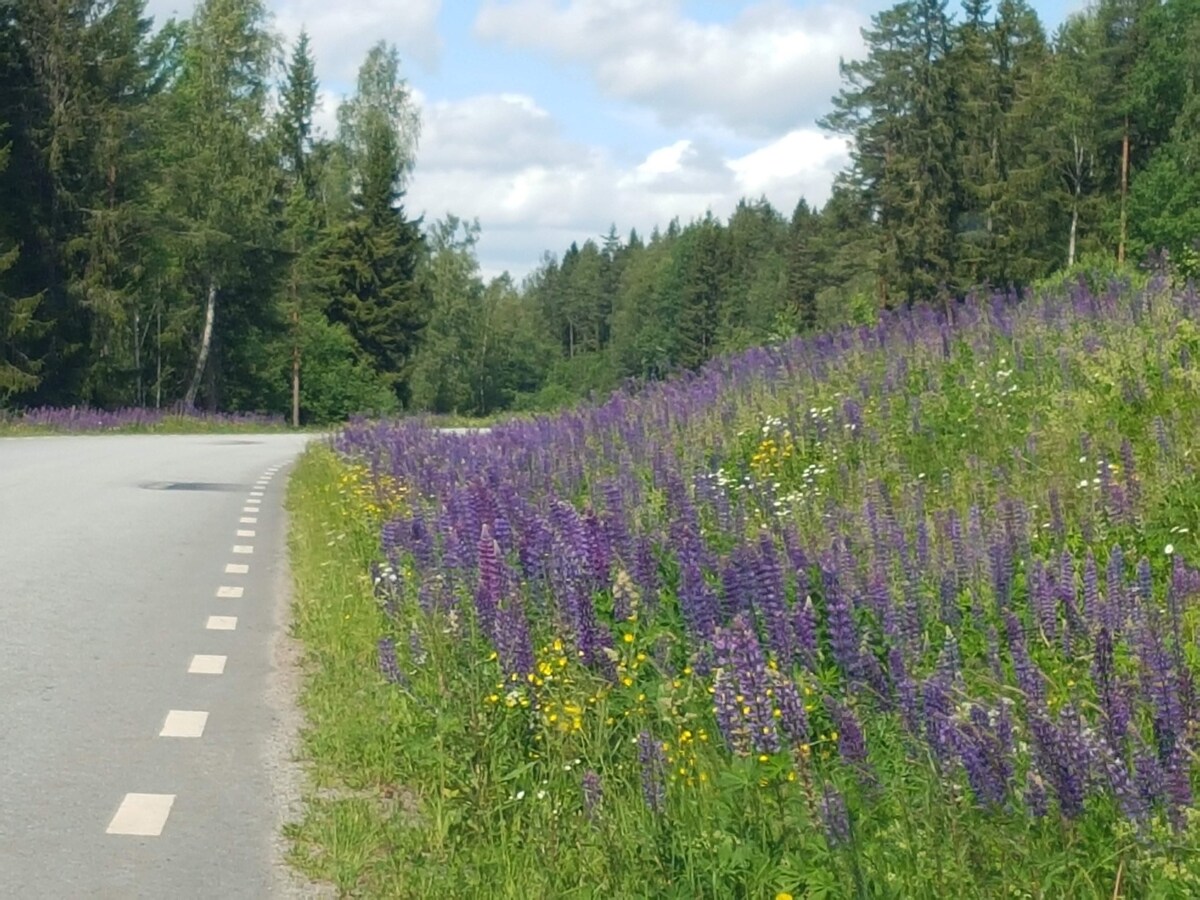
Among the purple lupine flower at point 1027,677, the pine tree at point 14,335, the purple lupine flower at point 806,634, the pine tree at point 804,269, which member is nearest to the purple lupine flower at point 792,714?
the purple lupine flower at point 1027,677

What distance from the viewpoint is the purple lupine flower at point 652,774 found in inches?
190

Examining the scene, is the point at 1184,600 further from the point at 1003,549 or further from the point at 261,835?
the point at 261,835

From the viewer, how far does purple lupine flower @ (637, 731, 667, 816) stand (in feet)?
15.8

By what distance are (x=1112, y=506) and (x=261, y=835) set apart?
4.74m

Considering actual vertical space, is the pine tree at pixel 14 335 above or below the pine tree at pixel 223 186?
below

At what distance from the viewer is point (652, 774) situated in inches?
194

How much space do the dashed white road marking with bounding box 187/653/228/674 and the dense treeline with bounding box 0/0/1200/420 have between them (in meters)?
34.4

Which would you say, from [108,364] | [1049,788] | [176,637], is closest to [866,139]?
[108,364]

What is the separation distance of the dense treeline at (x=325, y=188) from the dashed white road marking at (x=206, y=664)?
34.4 metres

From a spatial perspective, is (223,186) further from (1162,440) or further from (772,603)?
(772,603)

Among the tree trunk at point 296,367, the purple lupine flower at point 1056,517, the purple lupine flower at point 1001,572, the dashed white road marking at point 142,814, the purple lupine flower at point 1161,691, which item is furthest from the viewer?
the tree trunk at point 296,367

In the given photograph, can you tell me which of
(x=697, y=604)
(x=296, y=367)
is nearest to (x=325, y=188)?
(x=296, y=367)

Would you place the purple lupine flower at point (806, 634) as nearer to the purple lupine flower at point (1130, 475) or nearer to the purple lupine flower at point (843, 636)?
the purple lupine flower at point (843, 636)

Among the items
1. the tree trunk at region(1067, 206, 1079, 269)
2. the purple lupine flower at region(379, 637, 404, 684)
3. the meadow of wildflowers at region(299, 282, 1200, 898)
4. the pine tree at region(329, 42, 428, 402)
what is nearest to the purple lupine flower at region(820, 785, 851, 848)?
the meadow of wildflowers at region(299, 282, 1200, 898)
